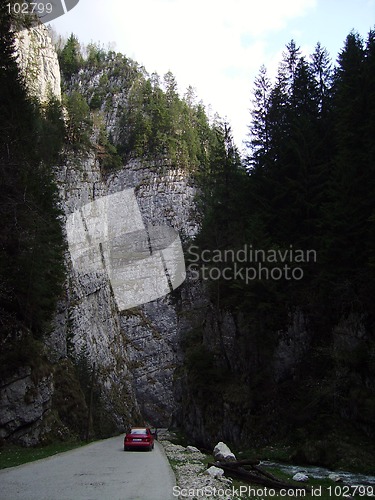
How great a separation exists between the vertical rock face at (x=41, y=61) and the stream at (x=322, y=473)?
60.1 m

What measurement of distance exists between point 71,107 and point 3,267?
54.9m

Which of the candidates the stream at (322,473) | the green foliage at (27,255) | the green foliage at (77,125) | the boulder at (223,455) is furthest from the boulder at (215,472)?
the green foliage at (77,125)

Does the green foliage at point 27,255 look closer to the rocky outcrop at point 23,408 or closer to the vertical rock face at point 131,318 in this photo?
the rocky outcrop at point 23,408

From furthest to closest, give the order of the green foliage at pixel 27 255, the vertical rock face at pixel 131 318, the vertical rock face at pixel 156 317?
the vertical rock face at pixel 156 317, the vertical rock face at pixel 131 318, the green foliage at pixel 27 255

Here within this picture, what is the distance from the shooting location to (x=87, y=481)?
1084cm

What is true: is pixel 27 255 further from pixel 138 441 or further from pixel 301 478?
pixel 301 478

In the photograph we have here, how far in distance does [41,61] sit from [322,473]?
235 feet

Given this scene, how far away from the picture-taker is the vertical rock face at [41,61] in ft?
206

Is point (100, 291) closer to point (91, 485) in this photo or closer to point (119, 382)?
point (119, 382)

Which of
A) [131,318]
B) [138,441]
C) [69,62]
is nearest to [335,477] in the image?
[138,441]

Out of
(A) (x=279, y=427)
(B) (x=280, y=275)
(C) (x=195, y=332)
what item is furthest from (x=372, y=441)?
(C) (x=195, y=332)

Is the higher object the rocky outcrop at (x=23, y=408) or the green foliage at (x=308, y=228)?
the green foliage at (x=308, y=228)

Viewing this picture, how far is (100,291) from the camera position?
199ft

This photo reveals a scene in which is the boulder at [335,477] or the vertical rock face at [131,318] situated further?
the vertical rock face at [131,318]
